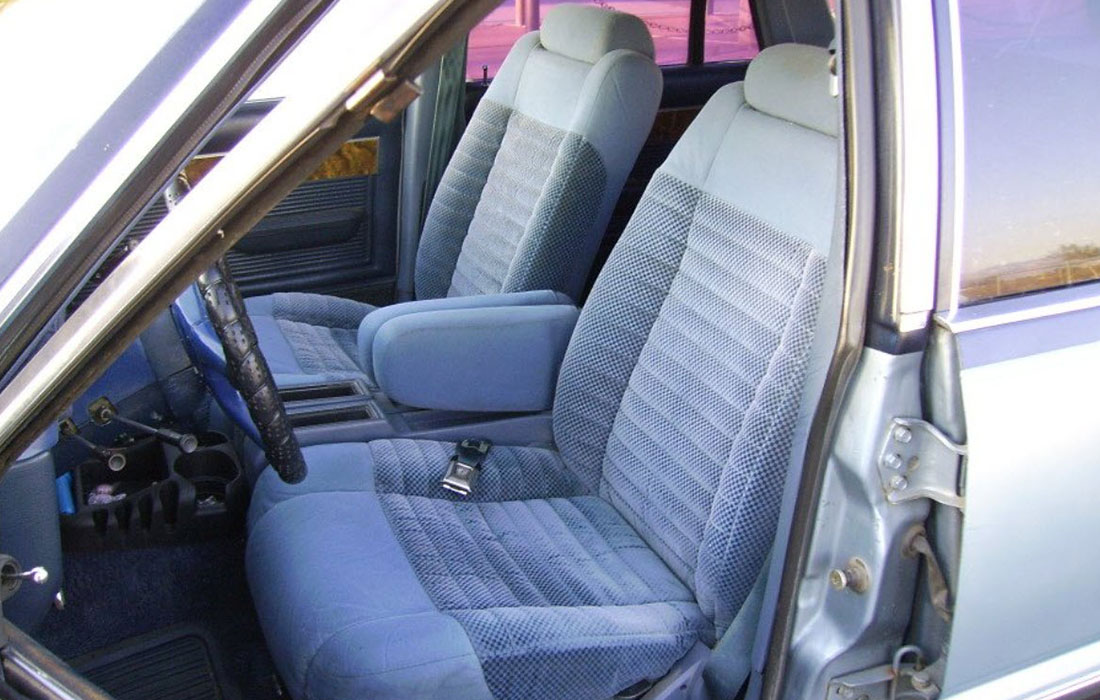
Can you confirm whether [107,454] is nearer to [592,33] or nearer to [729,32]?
[592,33]

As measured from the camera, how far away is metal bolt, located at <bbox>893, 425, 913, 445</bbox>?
4.33 feet

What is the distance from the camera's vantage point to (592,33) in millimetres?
2760

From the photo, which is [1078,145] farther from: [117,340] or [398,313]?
[398,313]

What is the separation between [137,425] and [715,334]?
1.15 metres

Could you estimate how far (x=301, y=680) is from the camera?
1640 mm

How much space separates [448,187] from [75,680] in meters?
2.19

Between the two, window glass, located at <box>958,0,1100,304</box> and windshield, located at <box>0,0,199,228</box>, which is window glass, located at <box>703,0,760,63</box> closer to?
window glass, located at <box>958,0,1100,304</box>

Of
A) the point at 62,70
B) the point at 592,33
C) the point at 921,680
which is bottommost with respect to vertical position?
the point at 921,680

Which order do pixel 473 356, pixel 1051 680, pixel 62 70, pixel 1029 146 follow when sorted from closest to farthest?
pixel 62 70
pixel 1029 146
pixel 1051 680
pixel 473 356

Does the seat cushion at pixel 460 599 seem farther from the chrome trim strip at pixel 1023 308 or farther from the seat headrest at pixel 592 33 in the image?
the seat headrest at pixel 592 33

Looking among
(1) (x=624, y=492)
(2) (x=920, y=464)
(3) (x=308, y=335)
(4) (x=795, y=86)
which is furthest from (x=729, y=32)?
(2) (x=920, y=464)

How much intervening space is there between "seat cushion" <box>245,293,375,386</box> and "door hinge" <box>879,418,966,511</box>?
5.10 ft

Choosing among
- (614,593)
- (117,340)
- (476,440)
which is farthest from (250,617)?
(117,340)

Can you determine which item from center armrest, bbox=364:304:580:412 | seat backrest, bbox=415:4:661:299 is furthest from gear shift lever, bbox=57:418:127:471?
seat backrest, bbox=415:4:661:299
